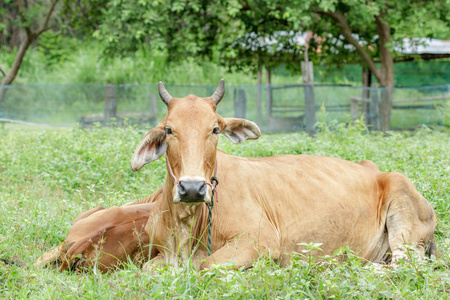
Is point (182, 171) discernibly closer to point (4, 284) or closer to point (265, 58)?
point (4, 284)

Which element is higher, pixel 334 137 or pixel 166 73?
pixel 166 73

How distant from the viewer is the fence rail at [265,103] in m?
12.7

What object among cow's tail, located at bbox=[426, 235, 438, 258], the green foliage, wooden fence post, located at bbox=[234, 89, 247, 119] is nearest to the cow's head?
cow's tail, located at bbox=[426, 235, 438, 258]

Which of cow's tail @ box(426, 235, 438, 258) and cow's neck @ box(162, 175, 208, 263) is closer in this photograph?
cow's neck @ box(162, 175, 208, 263)

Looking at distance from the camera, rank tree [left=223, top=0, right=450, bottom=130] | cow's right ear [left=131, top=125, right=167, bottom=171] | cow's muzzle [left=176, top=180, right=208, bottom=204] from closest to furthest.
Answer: cow's muzzle [left=176, top=180, right=208, bottom=204], cow's right ear [left=131, top=125, right=167, bottom=171], tree [left=223, top=0, right=450, bottom=130]

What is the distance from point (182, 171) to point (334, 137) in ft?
17.9

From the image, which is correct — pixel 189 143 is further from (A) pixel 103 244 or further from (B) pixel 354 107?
(B) pixel 354 107

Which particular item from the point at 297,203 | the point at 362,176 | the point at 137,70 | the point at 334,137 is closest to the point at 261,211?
Answer: the point at 297,203

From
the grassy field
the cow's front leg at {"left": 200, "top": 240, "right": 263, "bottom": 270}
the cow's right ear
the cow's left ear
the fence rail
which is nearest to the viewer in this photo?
the grassy field

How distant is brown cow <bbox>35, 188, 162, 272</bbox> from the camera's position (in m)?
4.39

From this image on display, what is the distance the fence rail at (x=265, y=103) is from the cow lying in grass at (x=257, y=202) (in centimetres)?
773

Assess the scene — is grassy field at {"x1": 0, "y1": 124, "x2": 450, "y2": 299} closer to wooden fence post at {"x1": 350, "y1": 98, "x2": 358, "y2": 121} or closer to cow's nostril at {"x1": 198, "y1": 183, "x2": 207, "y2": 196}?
cow's nostril at {"x1": 198, "y1": 183, "x2": 207, "y2": 196}

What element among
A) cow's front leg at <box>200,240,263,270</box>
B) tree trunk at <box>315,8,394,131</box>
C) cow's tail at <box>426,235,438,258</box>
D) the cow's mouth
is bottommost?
cow's tail at <box>426,235,438,258</box>

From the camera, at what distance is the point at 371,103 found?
12.5 meters
